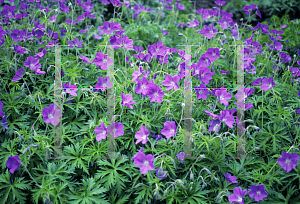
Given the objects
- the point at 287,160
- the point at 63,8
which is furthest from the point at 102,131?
the point at 63,8

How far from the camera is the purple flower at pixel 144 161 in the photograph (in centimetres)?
197

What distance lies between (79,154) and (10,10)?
237cm

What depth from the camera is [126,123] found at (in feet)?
8.42

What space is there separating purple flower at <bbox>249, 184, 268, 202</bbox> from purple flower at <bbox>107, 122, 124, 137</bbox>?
1152mm

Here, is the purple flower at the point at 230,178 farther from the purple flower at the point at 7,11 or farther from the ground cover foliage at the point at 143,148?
the purple flower at the point at 7,11

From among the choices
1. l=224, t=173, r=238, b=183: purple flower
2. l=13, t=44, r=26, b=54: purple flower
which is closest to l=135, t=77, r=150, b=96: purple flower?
l=224, t=173, r=238, b=183: purple flower

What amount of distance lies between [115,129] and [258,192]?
1.28 metres

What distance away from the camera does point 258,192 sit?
2145 mm

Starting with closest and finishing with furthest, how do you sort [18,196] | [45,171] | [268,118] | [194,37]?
[18,196] → [45,171] → [268,118] → [194,37]

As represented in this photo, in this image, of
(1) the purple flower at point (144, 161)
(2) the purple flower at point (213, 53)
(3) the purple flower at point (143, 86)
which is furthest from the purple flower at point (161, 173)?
(2) the purple flower at point (213, 53)

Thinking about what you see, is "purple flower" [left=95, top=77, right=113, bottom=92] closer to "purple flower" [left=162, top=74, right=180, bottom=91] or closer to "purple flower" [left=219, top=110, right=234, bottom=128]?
"purple flower" [left=162, top=74, right=180, bottom=91]

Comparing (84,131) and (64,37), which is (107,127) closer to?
(84,131)

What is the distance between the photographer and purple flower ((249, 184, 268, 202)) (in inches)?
83.4

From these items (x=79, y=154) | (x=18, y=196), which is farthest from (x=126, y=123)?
(x=18, y=196)
